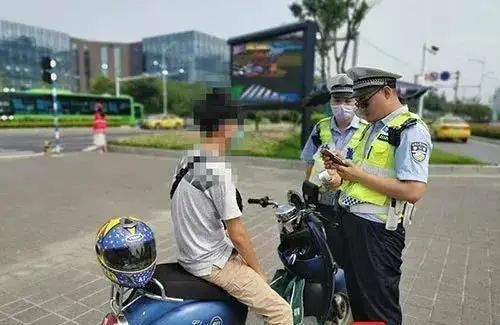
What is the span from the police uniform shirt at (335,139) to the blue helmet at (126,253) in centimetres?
191

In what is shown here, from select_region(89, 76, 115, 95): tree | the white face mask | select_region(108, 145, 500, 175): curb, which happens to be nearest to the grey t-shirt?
the white face mask

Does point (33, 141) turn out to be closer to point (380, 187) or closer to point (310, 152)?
point (310, 152)

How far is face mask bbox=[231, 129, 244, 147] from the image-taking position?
5.47ft

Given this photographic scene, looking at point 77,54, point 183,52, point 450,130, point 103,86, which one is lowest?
point 450,130

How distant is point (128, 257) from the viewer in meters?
1.50

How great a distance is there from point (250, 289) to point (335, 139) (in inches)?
74.0

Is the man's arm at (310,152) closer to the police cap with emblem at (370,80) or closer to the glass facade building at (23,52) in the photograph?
the police cap with emblem at (370,80)

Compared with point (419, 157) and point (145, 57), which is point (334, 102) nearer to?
point (419, 157)

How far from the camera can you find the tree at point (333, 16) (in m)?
16.0

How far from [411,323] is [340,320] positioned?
867 mm

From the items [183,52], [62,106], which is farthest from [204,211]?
[183,52]

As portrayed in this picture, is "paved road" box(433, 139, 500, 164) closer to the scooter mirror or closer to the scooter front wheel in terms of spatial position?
the scooter front wheel

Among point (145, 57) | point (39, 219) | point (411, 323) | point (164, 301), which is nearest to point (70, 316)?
point (164, 301)

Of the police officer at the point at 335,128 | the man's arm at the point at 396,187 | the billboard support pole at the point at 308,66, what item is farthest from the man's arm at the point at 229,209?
the billboard support pole at the point at 308,66
